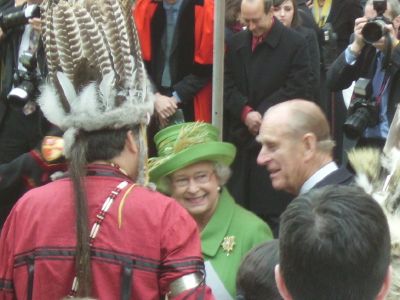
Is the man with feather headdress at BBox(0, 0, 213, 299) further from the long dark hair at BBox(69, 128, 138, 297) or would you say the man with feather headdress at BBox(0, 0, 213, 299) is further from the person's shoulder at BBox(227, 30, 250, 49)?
the person's shoulder at BBox(227, 30, 250, 49)

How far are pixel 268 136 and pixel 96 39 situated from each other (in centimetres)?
116

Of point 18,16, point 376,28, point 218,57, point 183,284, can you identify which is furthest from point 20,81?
point 183,284

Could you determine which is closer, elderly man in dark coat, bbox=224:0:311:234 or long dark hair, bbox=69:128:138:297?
long dark hair, bbox=69:128:138:297

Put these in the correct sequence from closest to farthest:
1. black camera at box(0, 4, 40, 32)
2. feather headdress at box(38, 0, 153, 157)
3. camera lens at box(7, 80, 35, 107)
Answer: feather headdress at box(38, 0, 153, 157) → camera lens at box(7, 80, 35, 107) → black camera at box(0, 4, 40, 32)

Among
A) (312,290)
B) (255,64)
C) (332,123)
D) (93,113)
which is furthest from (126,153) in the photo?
(332,123)

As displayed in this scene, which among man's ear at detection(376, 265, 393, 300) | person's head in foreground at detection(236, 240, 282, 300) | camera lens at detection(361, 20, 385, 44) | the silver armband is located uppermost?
camera lens at detection(361, 20, 385, 44)

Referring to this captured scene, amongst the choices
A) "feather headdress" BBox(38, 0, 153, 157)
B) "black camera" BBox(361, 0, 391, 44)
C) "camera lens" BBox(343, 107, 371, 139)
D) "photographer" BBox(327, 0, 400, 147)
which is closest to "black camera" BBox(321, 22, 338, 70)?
"photographer" BBox(327, 0, 400, 147)

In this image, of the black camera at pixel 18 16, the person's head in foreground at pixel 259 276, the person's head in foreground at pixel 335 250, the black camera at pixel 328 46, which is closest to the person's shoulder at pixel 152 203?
the person's head in foreground at pixel 259 276

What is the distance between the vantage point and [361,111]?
5.43m

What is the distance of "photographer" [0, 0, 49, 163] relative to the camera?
6113 mm

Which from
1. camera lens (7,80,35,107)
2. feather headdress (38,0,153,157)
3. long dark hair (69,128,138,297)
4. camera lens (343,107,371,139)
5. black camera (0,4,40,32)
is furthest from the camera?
black camera (0,4,40,32)

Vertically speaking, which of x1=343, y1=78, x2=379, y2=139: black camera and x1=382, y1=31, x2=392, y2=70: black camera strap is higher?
x1=382, y1=31, x2=392, y2=70: black camera strap

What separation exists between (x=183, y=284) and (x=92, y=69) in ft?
2.65

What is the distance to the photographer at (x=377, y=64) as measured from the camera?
5434mm
